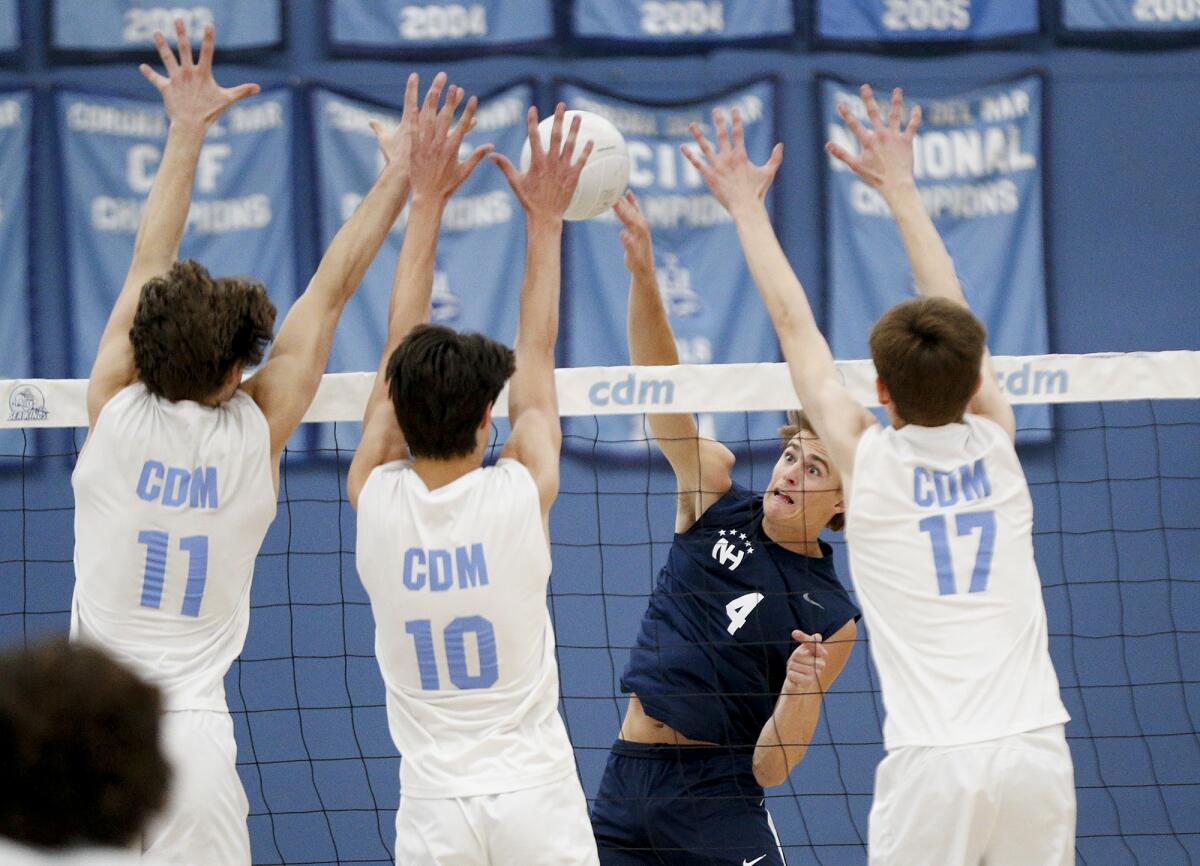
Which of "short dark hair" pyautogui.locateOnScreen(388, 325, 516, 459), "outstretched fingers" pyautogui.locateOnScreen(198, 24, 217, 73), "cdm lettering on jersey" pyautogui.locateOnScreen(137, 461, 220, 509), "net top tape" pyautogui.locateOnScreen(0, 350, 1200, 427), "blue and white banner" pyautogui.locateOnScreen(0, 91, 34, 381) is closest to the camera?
"short dark hair" pyautogui.locateOnScreen(388, 325, 516, 459)

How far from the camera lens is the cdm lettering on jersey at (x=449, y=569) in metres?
3.17

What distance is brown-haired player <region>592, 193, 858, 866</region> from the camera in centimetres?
439

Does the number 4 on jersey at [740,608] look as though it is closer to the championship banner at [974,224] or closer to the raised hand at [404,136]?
the raised hand at [404,136]

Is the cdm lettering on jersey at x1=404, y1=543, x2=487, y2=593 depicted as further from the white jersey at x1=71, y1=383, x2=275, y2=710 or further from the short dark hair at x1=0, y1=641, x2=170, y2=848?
the short dark hair at x1=0, y1=641, x2=170, y2=848

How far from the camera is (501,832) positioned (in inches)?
123

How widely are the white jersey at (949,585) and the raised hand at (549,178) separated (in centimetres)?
110

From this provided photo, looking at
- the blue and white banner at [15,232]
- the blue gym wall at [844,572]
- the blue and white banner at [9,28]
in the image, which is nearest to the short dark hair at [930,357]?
the blue gym wall at [844,572]

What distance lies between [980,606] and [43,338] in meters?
6.19

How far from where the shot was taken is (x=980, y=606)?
10.4 feet

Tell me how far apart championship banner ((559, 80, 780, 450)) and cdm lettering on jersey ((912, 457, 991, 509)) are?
431cm

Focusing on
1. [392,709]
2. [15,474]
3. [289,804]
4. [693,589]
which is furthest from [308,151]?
[392,709]

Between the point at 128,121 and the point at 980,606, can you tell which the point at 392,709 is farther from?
the point at 128,121

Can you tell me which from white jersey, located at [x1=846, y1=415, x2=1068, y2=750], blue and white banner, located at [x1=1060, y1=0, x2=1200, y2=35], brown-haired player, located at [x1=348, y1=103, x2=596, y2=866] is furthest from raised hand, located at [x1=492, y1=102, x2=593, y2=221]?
blue and white banner, located at [x1=1060, y1=0, x2=1200, y2=35]

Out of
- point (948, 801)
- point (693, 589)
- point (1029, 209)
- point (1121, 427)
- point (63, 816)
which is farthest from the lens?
point (1029, 209)
